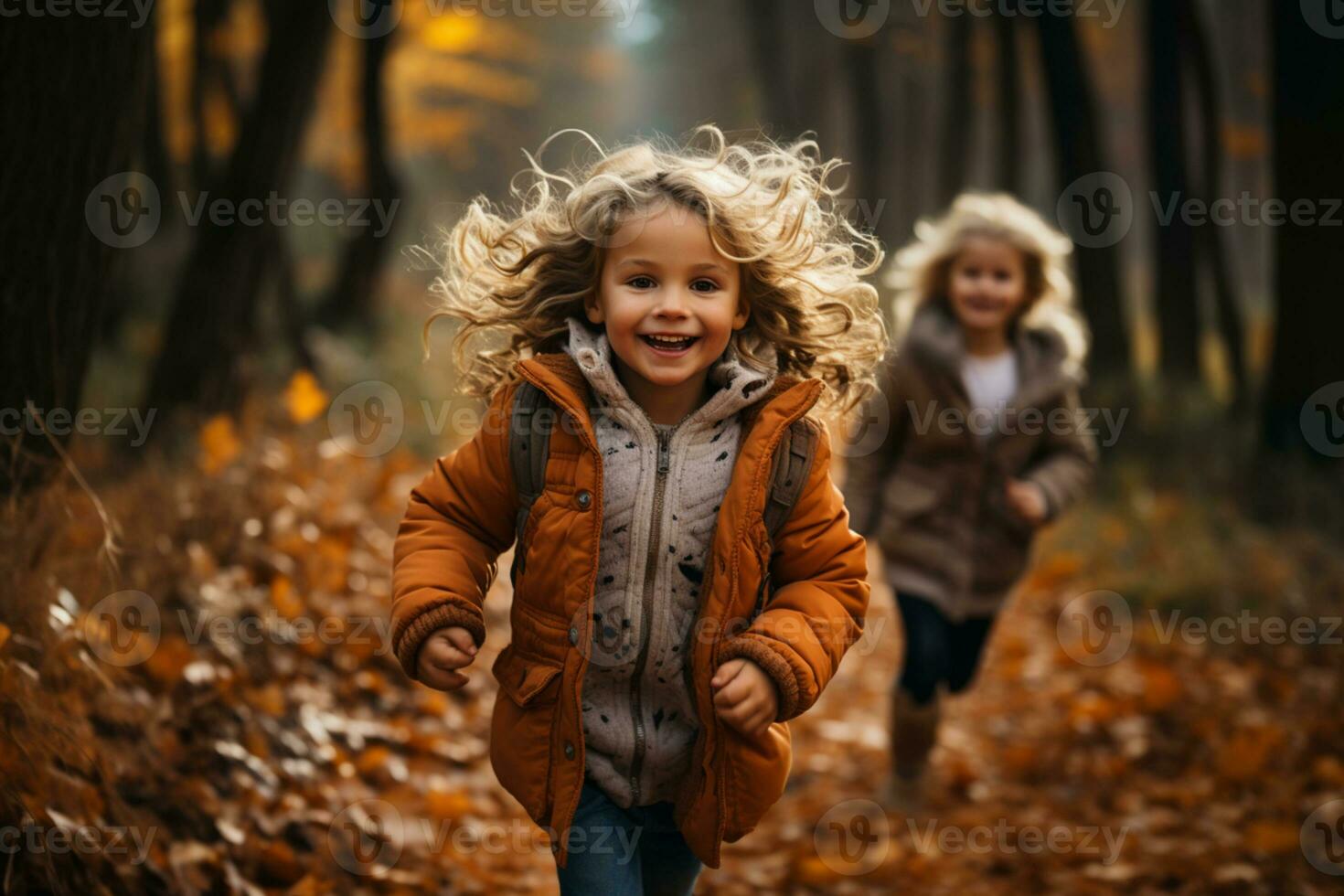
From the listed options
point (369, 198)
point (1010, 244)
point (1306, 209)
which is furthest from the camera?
point (369, 198)

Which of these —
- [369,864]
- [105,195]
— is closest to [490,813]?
[369,864]

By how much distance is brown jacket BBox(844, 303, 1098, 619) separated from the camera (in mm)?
4805

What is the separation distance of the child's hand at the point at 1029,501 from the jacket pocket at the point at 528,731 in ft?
8.38

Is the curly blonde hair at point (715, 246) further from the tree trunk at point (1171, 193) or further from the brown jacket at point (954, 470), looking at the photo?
the tree trunk at point (1171, 193)

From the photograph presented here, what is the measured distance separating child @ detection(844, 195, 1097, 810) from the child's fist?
105 inches

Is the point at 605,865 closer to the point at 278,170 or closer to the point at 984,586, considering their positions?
the point at 984,586

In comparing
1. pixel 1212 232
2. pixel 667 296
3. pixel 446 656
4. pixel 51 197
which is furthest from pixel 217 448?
pixel 1212 232

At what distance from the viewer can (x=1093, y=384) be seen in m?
10.5

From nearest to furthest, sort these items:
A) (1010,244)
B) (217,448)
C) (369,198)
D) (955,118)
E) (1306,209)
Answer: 1. (1010,244)
2. (217,448)
3. (1306,209)
4. (369,198)
5. (955,118)

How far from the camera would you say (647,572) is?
267 cm

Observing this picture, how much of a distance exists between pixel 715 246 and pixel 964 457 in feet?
8.20

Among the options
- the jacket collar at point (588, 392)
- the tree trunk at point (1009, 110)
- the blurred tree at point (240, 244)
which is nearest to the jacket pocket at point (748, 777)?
the jacket collar at point (588, 392)

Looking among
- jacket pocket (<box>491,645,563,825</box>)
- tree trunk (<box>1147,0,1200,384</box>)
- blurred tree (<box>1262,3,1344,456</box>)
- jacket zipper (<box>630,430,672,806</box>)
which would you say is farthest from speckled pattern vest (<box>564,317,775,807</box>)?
tree trunk (<box>1147,0,1200,384</box>)

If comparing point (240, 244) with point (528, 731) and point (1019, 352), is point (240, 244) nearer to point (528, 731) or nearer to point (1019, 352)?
point (1019, 352)
